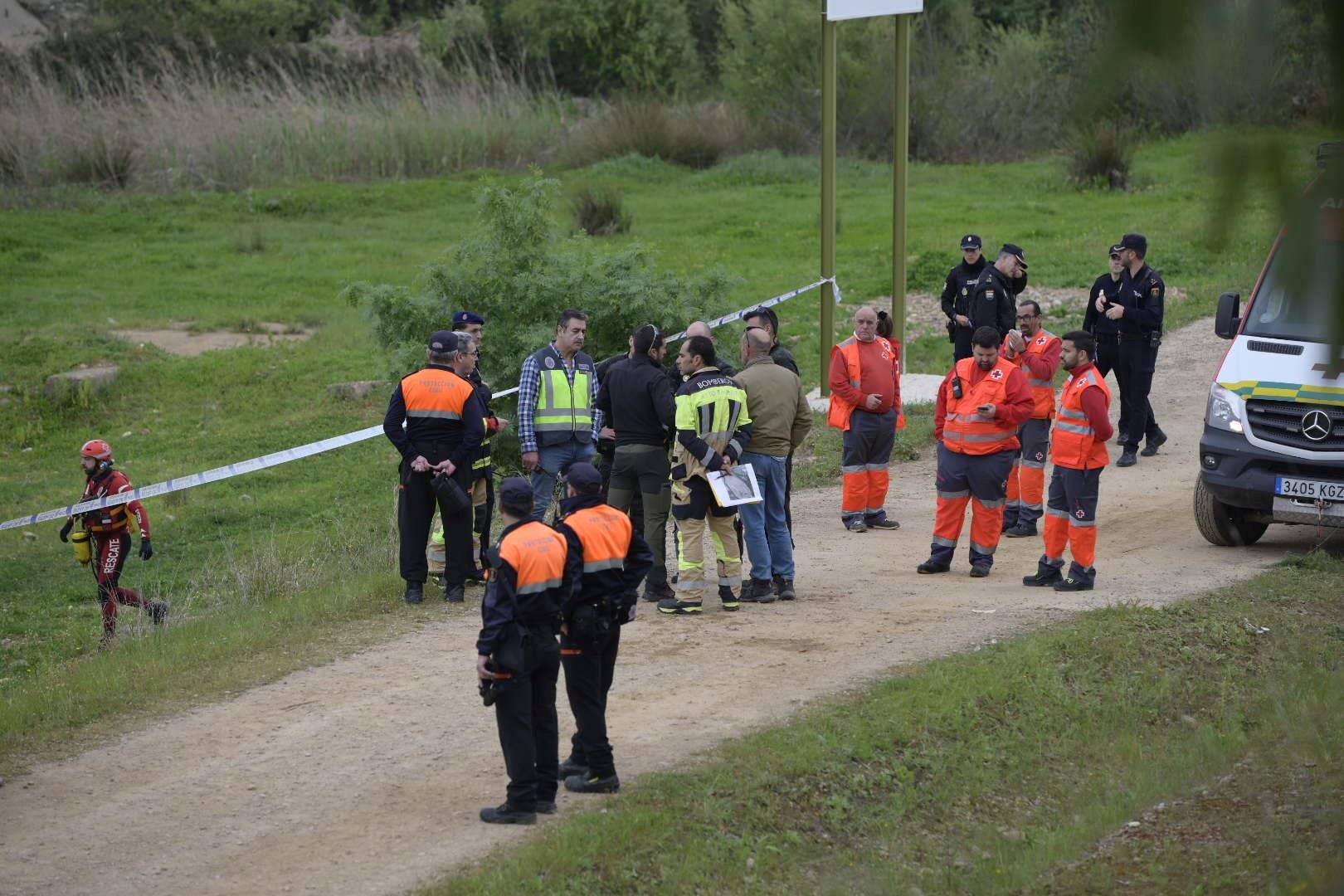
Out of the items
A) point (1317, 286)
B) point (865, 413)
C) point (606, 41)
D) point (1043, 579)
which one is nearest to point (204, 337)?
point (865, 413)

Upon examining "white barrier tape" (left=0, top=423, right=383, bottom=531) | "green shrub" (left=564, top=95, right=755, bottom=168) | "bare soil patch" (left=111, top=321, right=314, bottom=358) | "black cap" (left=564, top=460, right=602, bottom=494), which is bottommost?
"bare soil patch" (left=111, top=321, right=314, bottom=358)

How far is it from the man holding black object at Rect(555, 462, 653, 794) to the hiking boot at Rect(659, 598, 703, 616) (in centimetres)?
307

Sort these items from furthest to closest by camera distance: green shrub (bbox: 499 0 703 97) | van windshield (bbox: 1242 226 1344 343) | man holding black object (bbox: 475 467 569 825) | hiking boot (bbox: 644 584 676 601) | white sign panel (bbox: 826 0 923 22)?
green shrub (bbox: 499 0 703 97) → white sign panel (bbox: 826 0 923 22) → hiking boot (bbox: 644 584 676 601) → man holding black object (bbox: 475 467 569 825) → van windshield (bbox: 1242 226 1344 343)

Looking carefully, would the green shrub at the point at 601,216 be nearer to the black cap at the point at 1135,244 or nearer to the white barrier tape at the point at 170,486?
the black cap at the point at 1135,244

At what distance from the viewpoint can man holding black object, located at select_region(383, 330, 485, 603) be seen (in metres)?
10.5

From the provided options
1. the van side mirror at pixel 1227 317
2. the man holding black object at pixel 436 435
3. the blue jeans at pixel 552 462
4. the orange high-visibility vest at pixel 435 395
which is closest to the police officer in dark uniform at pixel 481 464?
the man holding black object at pixel 436 435

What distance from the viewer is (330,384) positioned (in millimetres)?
19594

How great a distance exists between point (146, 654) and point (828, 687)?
180 inches

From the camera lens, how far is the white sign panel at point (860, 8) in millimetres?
15414

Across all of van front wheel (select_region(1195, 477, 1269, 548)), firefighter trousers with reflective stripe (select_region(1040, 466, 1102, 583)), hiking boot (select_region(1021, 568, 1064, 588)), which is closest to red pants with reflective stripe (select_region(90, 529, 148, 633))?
hiking boot (select_region(1021, 568, 1064, 588))

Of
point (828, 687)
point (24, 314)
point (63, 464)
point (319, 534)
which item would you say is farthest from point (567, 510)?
point (24, 314)

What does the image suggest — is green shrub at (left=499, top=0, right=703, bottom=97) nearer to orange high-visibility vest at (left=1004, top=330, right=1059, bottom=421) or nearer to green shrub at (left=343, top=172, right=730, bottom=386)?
green shrub at (left=343, top=172, right=730, bottom=386)

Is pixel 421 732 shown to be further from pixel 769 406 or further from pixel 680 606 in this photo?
pixel 769 406

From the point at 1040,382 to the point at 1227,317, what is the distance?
4.97 feet
